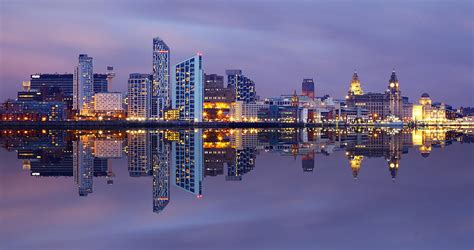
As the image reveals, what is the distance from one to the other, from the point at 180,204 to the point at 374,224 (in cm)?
434

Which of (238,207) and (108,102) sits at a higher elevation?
(108,102)

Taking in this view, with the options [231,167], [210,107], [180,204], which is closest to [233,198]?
[180,204]

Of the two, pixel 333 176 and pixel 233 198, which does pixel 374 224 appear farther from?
pixel 333 176

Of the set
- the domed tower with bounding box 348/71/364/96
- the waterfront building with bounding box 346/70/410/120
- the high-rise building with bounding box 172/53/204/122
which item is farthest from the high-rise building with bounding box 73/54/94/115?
the domed tower with bounding box 348/71/364/96

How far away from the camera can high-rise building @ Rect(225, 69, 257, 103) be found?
159375 mm

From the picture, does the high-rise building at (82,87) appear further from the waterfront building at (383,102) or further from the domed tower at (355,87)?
the domed tower at (355,87)

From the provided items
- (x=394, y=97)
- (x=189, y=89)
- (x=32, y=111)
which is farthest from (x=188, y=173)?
(x=394, y=97)

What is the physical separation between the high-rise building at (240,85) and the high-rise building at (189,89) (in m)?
20.6

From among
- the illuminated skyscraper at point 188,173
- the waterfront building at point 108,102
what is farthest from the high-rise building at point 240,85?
the illuminated skyscraper at point 188,173

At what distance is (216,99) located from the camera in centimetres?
14688

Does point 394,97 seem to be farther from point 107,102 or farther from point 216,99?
point 107,102

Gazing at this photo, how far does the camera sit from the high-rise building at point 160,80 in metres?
148

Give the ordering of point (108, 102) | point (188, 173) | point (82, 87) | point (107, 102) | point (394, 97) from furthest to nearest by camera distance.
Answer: point (394, 97)
point (82, 87)
point (108, 102)
point (107, 102)
point (188, 173)

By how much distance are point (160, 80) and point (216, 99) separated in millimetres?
22708
